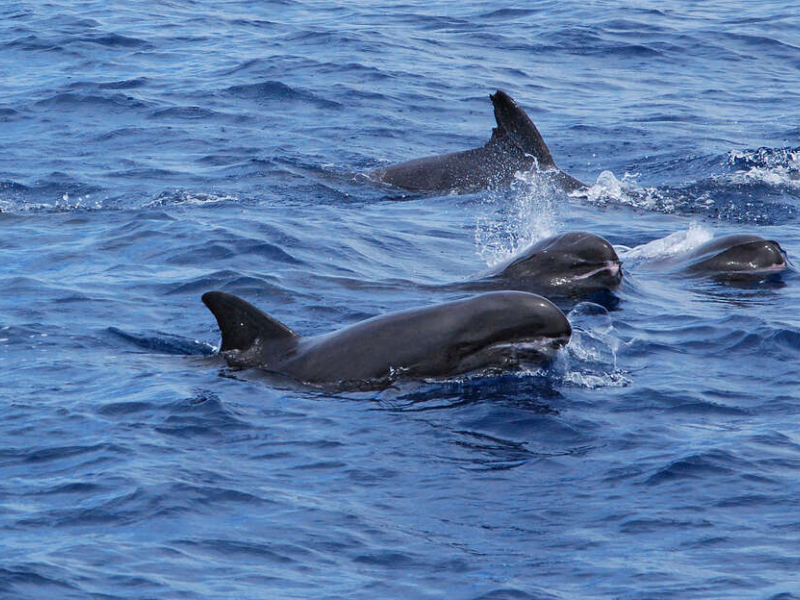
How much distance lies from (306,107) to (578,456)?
17.9 meters

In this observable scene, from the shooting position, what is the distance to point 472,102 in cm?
2888

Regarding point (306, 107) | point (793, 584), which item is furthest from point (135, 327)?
point (306, 107)

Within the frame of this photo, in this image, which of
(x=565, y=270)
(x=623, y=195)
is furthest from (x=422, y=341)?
(x=623, y=195)

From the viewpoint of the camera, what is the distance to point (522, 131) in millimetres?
21797

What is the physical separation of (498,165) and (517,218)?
214cm

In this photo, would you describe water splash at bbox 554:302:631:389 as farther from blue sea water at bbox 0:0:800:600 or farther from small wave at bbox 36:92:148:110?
small wave at bbox 36:92:148:110

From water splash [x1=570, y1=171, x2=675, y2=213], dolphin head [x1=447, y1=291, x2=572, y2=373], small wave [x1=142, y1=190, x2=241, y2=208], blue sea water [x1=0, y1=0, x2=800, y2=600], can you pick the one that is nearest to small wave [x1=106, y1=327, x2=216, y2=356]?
blue sea water [x1=0, y1=0, x2=800, y2=600]

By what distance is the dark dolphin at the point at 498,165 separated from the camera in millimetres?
21703

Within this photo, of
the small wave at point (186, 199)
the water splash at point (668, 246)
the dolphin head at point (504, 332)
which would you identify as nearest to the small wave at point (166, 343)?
the dolphin head at point (504, 332)

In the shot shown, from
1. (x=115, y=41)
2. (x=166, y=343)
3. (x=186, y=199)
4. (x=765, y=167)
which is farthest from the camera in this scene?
(x=115, y=41)

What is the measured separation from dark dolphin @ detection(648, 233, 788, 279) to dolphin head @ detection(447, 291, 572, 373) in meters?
4.67

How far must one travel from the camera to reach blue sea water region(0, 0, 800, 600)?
9641 millimetres

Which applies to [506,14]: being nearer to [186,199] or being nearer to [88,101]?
[88,101]

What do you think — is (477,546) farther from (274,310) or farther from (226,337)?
(274,310)
